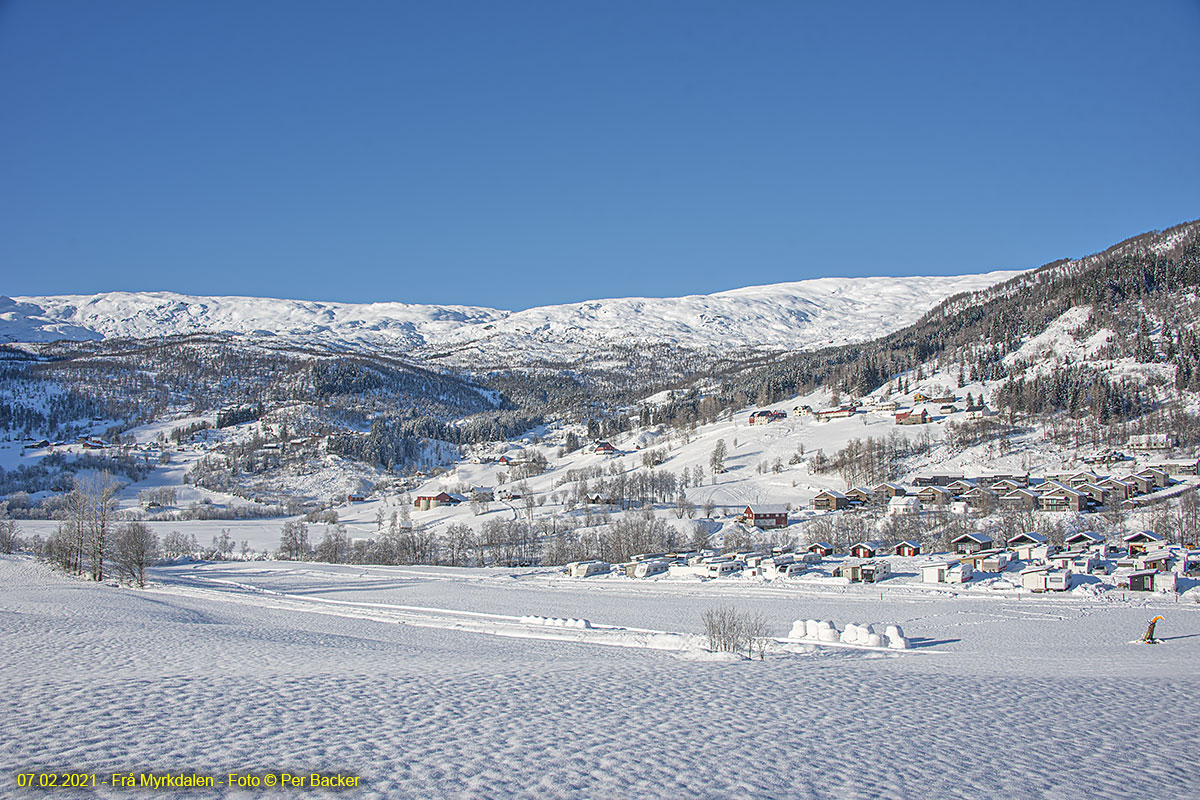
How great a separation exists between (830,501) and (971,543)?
31481 mm

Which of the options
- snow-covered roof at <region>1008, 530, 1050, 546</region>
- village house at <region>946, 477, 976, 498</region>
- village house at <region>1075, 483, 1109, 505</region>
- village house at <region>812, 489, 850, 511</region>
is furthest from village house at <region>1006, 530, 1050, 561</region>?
village house at <region>812, 489, 850, 511</region>

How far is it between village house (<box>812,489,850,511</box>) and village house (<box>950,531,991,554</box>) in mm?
29143

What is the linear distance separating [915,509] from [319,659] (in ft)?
279

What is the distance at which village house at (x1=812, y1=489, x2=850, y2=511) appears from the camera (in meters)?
103

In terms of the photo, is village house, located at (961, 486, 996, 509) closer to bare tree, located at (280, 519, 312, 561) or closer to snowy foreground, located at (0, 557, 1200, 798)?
snowy foreground, located at (0, 557, 1200, 798)

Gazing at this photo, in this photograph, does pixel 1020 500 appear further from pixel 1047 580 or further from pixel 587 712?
pixel 587 712

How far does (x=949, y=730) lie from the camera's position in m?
12.9

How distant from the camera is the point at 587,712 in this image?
13.5 m

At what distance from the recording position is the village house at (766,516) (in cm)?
9669

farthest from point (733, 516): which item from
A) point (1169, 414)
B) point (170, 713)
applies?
point (170, 713)

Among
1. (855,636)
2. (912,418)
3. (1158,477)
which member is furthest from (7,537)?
(1158,477)

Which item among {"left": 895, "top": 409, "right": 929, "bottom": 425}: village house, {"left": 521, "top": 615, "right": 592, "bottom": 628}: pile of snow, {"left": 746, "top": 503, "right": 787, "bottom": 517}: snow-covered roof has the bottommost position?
{"left": 521, "top": 615, "right": 592, "bottom": 628}: pile of snow

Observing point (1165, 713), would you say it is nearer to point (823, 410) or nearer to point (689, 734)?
point (689, 734)

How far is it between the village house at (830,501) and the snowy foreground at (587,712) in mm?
72589
